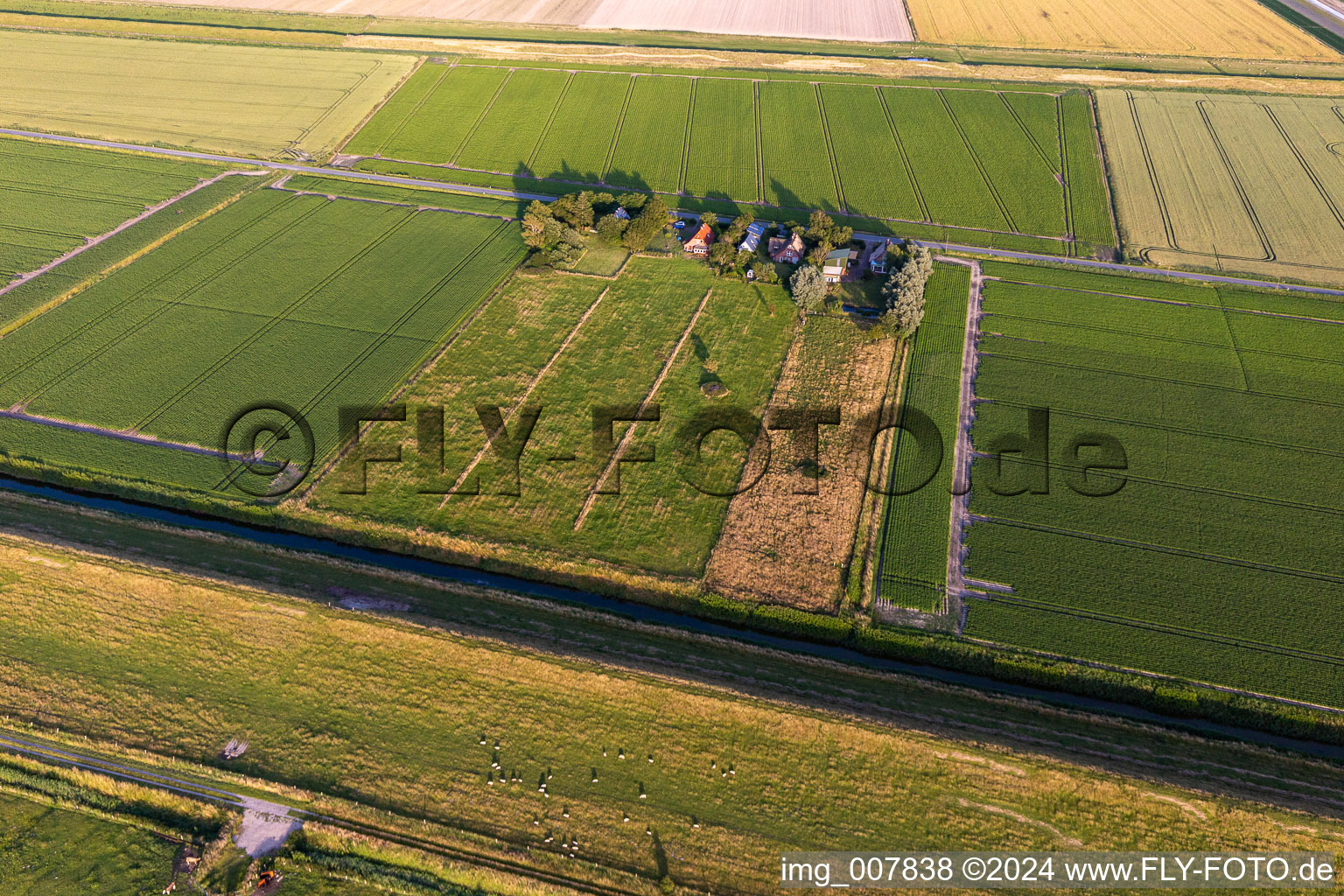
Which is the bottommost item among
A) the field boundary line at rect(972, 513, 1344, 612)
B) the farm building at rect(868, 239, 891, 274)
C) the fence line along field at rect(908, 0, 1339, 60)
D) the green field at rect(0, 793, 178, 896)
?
the green field at rect(0, 793, 178, 896)

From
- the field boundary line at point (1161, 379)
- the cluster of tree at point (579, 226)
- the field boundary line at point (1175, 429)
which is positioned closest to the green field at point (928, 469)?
the field boundary line at point (1161, 379)

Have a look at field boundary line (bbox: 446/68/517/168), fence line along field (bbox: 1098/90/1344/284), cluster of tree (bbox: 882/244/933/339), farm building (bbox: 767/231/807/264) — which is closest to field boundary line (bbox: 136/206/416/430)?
field boundary line (bbox: 446/68/517/168)

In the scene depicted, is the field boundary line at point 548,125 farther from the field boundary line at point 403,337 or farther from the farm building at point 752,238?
the farm building at point 752,238

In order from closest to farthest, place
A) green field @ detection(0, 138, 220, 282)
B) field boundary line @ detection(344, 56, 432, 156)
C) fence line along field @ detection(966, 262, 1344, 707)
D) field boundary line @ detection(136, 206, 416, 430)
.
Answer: fence line along field @ detection(966, 262, 1344, 707) → field boundary line @ detection(136, 206, 416, 430) → green field @ detection(0, 138, 220, 282) → field boundary line @ detection(344, 56, 432, 156)

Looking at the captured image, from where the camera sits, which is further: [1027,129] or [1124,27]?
[1124,27]

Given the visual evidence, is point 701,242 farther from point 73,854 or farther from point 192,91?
point 192,91

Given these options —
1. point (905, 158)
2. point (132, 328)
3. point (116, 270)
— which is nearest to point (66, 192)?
point (116, 270)

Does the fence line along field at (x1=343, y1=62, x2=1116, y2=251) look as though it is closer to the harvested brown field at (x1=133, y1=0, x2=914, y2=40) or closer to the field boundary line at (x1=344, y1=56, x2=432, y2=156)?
the field boundary line at (x1=344, y1=56, x2=432, y2=156)
